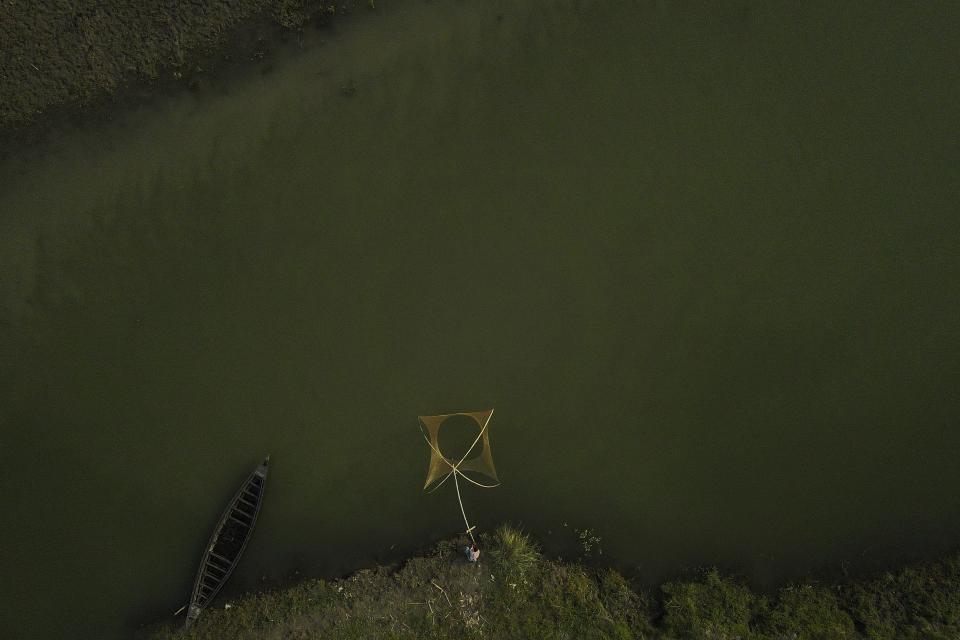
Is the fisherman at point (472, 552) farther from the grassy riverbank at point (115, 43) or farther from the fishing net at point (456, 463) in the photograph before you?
the grassy riverbank at point (115, 43)

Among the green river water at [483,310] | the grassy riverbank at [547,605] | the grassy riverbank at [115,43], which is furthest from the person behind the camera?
the green river water at [483,310]

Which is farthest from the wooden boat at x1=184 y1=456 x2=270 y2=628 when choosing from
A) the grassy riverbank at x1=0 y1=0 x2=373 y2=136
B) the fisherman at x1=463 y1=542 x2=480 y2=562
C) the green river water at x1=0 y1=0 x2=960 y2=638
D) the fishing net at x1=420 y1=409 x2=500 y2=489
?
the grassy riverbank at x1=0 y1=0 x2=373 y2=136

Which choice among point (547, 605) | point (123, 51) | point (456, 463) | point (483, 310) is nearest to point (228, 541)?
point (456, 463)

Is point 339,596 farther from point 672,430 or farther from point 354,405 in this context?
point 672,430

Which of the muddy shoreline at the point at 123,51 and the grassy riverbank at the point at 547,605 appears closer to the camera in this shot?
the grassy riverbank at the point at 547,605

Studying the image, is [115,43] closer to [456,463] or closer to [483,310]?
[483,310]

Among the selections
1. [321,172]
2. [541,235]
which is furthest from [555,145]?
[321,172]

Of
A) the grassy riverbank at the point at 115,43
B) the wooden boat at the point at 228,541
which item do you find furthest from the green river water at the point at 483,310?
the grassy riverbank at the point at 115,43
